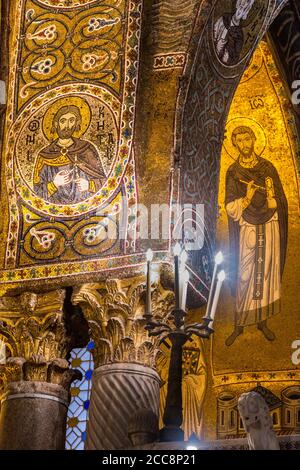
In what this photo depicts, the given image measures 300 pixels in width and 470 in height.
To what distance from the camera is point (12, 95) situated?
9.52m

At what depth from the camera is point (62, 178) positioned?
362 inches

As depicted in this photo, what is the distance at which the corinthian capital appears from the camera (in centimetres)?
842

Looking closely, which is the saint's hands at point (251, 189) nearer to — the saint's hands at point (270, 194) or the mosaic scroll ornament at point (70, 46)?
the saint's hands at point (270, 194)

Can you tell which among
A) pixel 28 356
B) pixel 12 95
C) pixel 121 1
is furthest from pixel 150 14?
pixel 28 356

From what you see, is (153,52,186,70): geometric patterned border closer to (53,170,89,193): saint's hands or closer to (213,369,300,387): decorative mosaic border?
(53,170,89,193): saint's hands

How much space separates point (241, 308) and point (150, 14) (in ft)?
11.4

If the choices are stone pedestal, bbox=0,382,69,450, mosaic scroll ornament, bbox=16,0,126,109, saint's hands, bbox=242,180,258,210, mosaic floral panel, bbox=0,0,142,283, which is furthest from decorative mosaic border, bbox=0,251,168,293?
saint's hands, bbox=242,180,258,210

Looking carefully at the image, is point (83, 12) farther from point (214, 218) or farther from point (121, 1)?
point (214, 218)

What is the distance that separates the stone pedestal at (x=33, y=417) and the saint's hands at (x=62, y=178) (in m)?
1.65

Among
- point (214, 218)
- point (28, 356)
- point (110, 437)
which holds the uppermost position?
point (214, 218)

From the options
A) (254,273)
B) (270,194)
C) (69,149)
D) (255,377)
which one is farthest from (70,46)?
(255,377)

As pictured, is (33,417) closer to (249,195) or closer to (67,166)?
(67,166)
